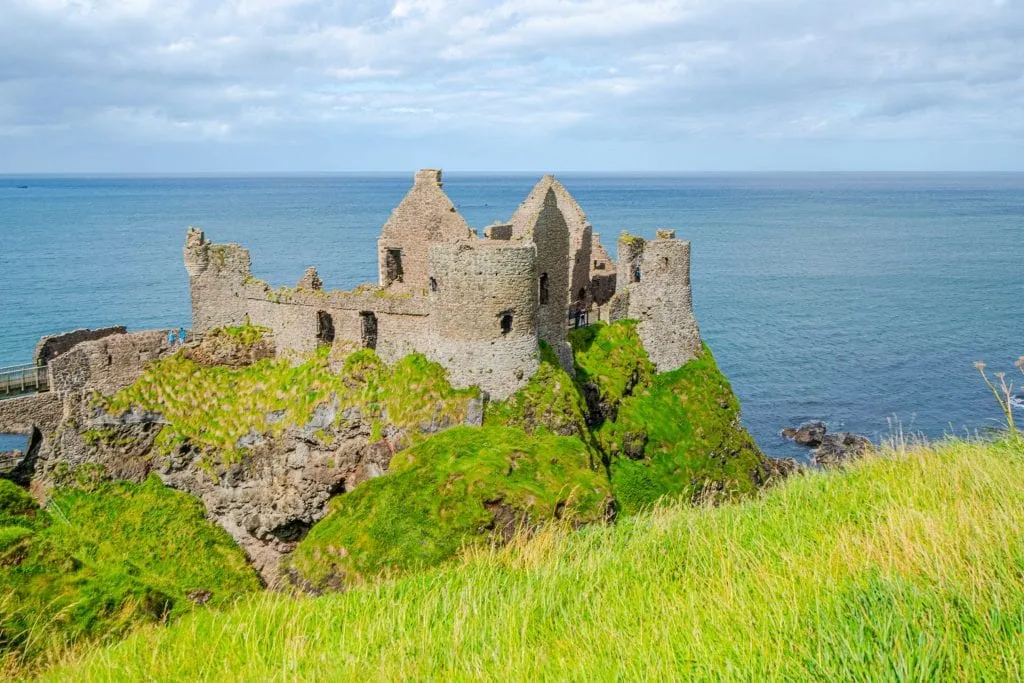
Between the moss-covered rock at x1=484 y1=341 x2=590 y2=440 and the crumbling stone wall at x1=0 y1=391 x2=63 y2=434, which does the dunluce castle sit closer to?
the moss-covered rock at x1=484 y1=341 x2=590 y2=440

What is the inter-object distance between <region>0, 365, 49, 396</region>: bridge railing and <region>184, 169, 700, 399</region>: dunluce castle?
824 centimetres

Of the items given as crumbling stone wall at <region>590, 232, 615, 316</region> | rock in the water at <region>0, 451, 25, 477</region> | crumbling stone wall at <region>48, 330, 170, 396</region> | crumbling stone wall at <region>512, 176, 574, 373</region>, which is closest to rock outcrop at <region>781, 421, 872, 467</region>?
crumbling stone wall at <region>590, 232, 615, 316</region>

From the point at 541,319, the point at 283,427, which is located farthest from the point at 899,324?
the point at 283,427

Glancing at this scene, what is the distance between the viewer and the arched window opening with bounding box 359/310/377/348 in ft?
100

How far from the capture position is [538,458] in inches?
1034

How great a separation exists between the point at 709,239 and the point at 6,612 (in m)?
139

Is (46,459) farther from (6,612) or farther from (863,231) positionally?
(863,231)

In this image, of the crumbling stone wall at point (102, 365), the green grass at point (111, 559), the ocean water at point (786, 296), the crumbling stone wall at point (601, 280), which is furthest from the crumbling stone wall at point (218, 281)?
the ocean water at point (786, 296)

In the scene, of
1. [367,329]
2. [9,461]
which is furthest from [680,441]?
[9,461]

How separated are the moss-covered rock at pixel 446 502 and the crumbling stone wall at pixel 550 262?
5.14 m

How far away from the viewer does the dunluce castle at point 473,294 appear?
1083 inches

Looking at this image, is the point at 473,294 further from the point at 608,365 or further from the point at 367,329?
the point at 608,365

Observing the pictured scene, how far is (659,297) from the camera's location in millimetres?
36188

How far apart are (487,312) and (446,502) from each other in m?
6.51
